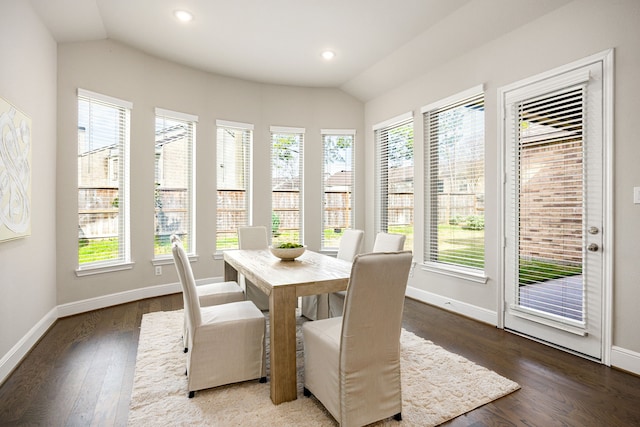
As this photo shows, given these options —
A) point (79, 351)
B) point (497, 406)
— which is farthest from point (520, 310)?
point (79, 351)

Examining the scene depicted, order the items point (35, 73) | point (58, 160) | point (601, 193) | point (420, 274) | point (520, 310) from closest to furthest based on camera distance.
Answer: point (601, 193) → point (35, 73) → point (520, 310) → point (58, 160) → point (420, 274)

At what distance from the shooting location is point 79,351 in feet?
9.01

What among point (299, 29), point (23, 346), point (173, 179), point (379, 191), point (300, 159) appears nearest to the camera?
point (23, 346)

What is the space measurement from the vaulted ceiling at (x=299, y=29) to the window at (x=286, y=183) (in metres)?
1.01

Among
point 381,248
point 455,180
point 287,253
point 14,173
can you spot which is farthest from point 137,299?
point 455,180

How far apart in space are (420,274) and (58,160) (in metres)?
4.34

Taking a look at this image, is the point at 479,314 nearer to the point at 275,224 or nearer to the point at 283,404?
the point at 283,404

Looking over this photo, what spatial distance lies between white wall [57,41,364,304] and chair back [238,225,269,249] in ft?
3.75

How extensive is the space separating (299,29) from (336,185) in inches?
96.4

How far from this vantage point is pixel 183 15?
337cm

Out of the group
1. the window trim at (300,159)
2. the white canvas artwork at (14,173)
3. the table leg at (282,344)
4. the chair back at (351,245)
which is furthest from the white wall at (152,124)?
the table leg at (282,344)

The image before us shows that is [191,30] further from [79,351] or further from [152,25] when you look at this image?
[79,351]

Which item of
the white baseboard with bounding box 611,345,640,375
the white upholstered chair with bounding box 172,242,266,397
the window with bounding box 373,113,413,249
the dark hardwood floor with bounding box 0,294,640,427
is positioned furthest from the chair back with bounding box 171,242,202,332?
the window with bounding box 373,113,413,249

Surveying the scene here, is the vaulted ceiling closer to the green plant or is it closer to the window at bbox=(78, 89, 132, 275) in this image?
the window at bbox=(78, 89, 132, 275)
